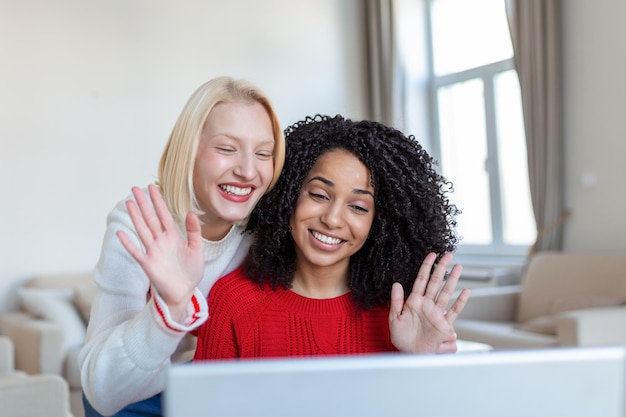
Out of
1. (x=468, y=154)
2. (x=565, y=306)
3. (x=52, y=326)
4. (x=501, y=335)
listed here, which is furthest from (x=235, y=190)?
(x=468, y=154)

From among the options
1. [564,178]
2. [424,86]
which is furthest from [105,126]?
[564,178]

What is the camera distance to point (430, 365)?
56cm

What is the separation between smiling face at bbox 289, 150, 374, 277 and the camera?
135 cm

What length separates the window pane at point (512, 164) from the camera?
4926mm

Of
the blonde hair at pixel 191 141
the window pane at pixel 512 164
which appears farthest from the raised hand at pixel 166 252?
the window pane at pixel 512 164

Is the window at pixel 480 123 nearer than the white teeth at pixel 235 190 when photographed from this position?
No

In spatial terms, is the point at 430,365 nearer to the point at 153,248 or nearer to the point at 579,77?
the point at 153,248

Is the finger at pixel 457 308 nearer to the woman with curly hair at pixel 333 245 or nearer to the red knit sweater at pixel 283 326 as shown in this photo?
the woman with curly hair at pixel 333 245

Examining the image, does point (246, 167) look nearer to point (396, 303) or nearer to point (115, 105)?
point (396, 303)

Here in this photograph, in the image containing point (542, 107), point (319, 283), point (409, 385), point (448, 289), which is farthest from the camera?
point (542, 107)

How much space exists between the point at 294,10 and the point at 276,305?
186 inches

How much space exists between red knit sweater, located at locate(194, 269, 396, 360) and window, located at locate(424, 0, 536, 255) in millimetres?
3628

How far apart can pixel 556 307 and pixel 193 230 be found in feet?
10.2

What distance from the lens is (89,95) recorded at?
15.1 ft
